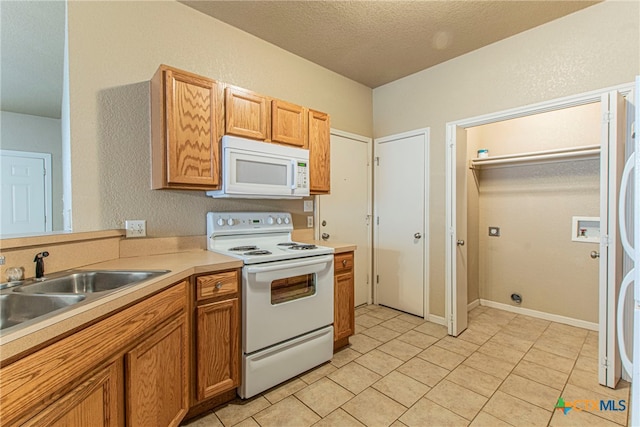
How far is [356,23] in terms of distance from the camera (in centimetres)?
240

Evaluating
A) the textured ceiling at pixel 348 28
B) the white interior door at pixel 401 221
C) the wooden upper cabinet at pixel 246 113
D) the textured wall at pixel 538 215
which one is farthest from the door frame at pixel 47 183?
the textured wall at pixel 538 215

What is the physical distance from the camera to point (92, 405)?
1.01 metres

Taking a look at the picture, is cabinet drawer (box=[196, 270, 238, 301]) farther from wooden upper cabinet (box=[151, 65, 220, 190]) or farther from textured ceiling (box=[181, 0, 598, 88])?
textured ceiling (box=[181, 0, 598, 88])

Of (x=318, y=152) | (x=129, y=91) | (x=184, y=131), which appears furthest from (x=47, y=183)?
(x=318, y=152)

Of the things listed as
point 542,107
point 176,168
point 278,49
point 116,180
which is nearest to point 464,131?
point 542,107

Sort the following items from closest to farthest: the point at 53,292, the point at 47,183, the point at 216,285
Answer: the point at 53,292, the point at 216,285, the point at 47,183

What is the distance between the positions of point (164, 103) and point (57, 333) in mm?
1469

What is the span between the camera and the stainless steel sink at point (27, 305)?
3.77ft

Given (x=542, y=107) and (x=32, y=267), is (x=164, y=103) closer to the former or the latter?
(x=32, y=267)

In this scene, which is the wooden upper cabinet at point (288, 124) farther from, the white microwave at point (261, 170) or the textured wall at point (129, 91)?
the textured wall at point (129, 91)

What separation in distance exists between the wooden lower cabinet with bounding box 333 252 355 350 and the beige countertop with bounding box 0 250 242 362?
94 centimetres

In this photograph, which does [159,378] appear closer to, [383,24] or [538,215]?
[383,24]

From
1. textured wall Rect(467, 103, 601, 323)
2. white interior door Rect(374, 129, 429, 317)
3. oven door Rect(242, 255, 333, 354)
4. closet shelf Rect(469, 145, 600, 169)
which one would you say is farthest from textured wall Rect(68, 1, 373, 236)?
textured wall Rect(467, 103, 601, 323)

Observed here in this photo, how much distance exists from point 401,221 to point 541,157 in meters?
1.59
